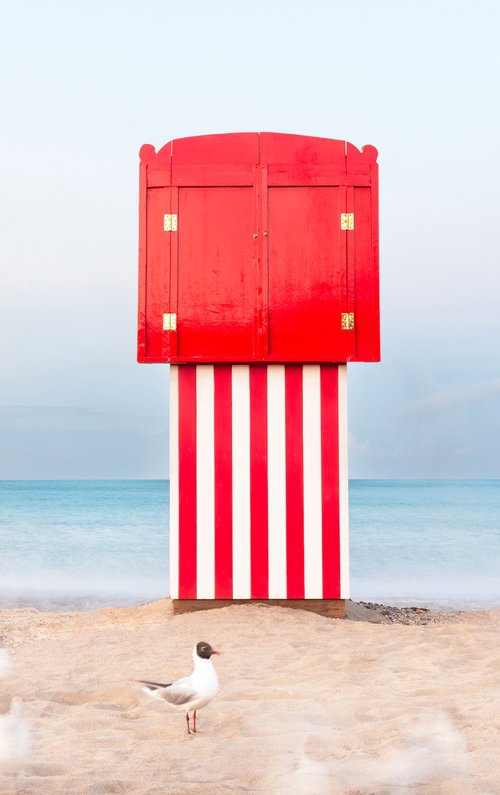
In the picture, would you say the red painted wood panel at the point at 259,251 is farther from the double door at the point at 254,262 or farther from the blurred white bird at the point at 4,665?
the blurred white bird at the point at 4,665

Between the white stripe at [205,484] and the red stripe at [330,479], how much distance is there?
0.81m

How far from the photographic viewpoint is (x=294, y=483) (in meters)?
5.66

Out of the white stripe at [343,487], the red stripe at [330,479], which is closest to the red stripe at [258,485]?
the red stripe at [330,479]

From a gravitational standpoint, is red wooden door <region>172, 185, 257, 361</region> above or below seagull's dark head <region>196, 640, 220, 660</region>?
above

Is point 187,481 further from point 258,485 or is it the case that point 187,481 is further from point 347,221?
A: point 347,221

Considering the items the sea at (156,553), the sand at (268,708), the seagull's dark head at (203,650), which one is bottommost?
the sea at (156,553)

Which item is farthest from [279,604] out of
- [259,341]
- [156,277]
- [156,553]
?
[156,553]

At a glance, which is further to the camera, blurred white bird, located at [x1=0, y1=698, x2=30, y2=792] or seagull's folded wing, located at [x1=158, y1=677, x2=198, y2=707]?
seagull's folded wing, located at [x1=158, y1=677, x2=198, y2=707]

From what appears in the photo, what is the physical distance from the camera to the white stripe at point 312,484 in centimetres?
559

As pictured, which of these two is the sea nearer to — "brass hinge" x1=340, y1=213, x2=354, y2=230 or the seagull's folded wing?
"brass hinge" x1=340, y1=213, x2=354, y2=230

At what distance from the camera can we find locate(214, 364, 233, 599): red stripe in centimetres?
559

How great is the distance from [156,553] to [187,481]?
31.4 feet

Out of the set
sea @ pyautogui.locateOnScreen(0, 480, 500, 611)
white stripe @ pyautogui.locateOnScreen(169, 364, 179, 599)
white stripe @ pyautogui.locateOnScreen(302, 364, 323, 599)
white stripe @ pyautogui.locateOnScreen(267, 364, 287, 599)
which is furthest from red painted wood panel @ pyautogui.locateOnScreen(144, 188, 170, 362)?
sea @ pyautogui.locateOnScreen(0, 480, 500, 611)

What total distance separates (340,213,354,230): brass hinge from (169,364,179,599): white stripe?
163cm
